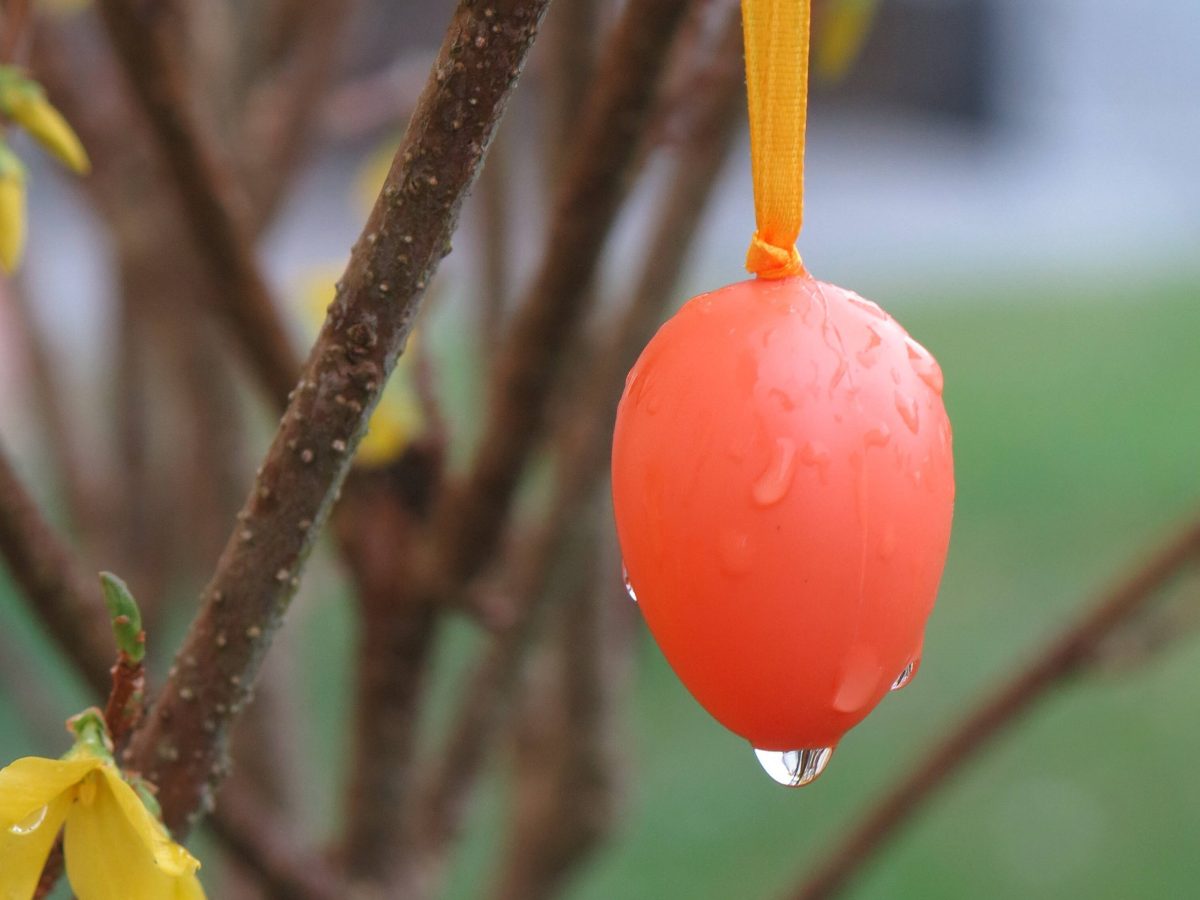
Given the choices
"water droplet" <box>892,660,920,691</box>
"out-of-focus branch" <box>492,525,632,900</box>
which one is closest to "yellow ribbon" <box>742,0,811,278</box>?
"water droplet" <box>892,660,920,691</box>

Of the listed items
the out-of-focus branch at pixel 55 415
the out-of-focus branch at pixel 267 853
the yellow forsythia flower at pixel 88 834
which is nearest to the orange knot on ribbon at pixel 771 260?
the yellow forsythia flower at pixel 88 834

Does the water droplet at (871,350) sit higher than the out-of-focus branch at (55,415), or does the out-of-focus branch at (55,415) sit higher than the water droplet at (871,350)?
the water droplet at (871,350)

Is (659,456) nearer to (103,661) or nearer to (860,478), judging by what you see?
(860,478)

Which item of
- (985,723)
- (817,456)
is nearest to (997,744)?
(985,723)

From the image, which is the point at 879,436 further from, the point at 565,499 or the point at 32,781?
the point at 565,499

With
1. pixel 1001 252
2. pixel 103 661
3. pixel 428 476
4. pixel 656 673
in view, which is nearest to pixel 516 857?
pixel 428 476

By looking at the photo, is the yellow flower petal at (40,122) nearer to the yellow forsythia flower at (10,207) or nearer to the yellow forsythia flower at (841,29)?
the yellow forsythia flower at (10,207)
